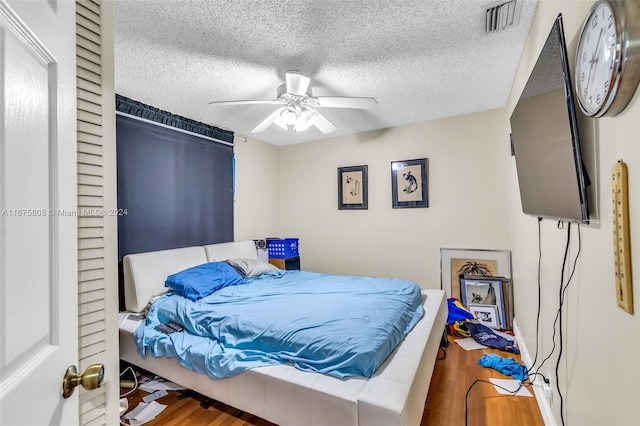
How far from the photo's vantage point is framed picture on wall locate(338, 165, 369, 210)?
13.1ft

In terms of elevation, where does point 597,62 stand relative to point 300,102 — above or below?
below

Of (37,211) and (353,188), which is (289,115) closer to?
(353,188)

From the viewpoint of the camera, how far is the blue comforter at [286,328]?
1.61 m

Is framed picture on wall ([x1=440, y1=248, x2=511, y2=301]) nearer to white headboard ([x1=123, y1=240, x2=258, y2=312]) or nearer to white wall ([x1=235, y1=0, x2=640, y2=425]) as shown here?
white wall ([x1=235, y1=0, x2=640, y2=425])

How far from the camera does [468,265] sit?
3371mm

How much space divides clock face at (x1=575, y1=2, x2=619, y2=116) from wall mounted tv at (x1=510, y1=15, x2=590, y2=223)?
7 cm

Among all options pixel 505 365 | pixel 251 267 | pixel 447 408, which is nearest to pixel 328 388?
pixel 447 408

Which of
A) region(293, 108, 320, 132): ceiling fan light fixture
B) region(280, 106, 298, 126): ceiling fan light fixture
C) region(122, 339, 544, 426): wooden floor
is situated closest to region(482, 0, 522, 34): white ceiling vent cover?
region(293, 108, 320, 132): ceiling fan light fixture

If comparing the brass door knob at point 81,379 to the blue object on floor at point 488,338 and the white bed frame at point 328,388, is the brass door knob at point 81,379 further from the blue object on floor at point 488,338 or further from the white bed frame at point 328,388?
the blue object on floor at point 488,338

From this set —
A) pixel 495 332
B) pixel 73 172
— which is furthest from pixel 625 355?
pixel 495 332

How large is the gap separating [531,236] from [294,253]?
285 centimetres

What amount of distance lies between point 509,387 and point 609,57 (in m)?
2.27

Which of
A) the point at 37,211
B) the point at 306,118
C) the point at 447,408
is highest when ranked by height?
the point at 306,118

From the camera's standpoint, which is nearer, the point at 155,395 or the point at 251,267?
the point at 155,395
